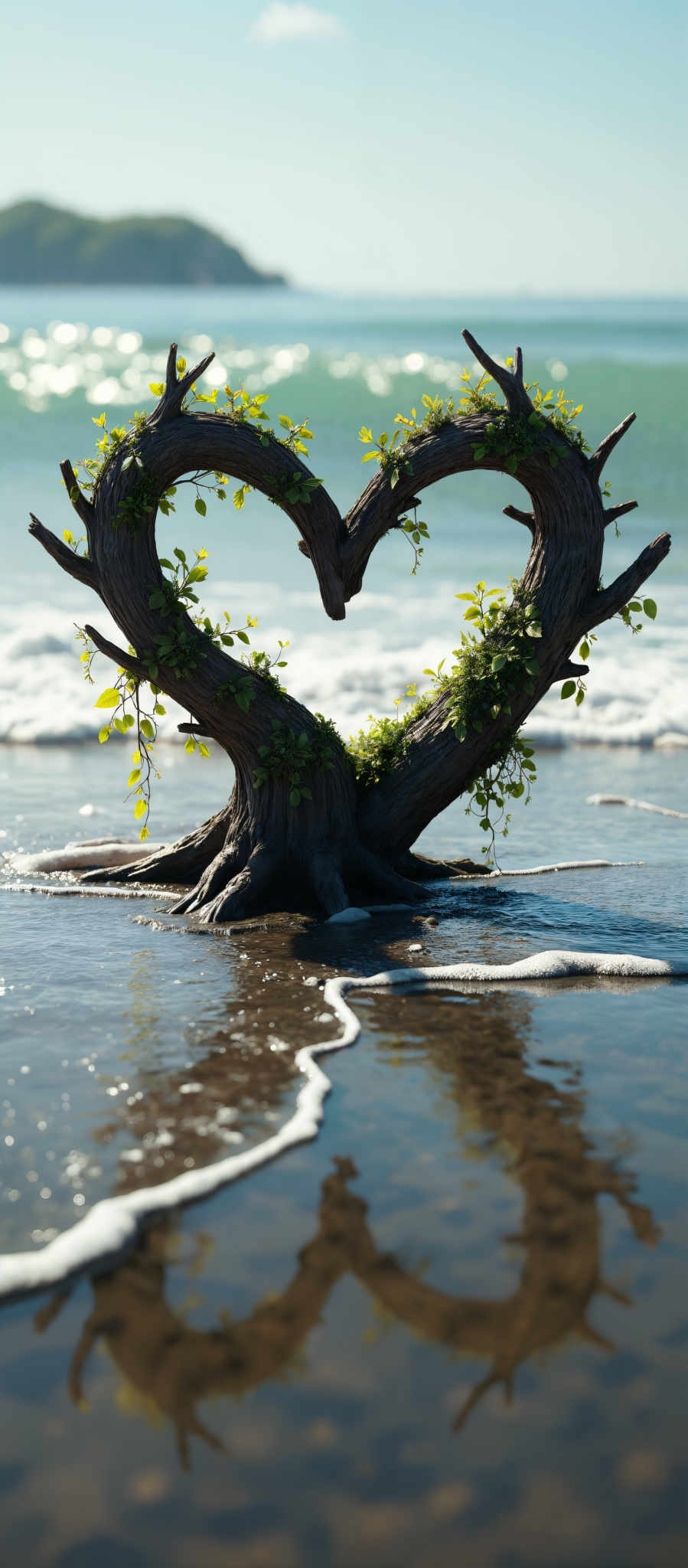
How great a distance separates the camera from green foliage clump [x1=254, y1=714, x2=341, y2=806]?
655cm

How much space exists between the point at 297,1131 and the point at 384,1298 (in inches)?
34.9

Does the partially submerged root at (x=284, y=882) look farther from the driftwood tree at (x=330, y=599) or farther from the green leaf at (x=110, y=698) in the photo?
the green leaf at (x=110, y=698)

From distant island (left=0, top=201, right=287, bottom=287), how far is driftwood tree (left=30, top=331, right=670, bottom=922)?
18605 centimetres

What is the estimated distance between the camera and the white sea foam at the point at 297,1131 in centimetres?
343

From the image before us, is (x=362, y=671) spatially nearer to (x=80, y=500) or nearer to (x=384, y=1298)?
(x=80, y=500)

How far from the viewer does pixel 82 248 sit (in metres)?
179

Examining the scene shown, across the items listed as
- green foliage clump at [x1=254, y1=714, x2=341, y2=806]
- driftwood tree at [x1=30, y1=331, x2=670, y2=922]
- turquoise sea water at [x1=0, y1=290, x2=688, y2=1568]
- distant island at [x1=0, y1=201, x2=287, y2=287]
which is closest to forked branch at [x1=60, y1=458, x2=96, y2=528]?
driftwood tree at [x1=30, y1=331, x2=670, y2=922]

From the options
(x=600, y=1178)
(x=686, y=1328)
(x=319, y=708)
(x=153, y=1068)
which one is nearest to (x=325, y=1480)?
(x=686, y=1328)

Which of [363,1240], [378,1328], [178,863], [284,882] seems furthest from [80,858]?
[378,1328]

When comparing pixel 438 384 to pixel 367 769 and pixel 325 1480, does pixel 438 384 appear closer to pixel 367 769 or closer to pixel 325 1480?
pixel 367 769

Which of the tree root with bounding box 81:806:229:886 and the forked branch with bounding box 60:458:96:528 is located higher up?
the forked branch with bounding box 60:458:96:528

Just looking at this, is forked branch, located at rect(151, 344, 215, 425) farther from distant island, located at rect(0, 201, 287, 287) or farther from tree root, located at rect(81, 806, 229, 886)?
distant island, located at rect(0, 201, 287, 287)

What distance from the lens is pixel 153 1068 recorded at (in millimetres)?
4645

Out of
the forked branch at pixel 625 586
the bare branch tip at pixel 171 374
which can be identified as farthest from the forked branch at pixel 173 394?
the forked branch at pixel 625 586
